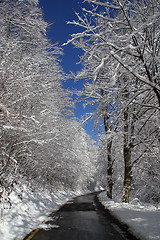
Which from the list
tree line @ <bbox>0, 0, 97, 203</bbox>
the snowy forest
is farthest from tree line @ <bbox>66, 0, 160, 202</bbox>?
tree line @ <bbox>0, 0, 97, 203</bbox>

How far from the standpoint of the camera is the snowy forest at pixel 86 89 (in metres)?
4.54

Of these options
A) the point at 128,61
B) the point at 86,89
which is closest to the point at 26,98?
the point at 86,89

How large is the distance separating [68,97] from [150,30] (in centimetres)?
1383

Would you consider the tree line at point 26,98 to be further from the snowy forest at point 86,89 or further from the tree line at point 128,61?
the tree line at point 128,61

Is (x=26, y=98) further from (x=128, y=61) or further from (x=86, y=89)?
(x=128, y=61)

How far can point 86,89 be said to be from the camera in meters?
8.99

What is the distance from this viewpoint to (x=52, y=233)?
18.3 feet

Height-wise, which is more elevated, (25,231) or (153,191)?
(25,231)

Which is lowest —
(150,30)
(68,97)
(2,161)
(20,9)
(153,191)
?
(153,191)

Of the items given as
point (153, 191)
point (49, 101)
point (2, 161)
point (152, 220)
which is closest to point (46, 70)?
point (49, 101)

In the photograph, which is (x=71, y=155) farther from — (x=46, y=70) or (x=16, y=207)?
(x=16, y=207)

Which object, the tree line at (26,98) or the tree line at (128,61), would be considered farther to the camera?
the tree line at (26,98)

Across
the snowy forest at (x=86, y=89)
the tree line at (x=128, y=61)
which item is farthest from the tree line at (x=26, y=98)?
the tree line at (x=128, y=61)

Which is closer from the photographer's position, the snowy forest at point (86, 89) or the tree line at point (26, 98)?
the snowy forest at point (86, 89)
